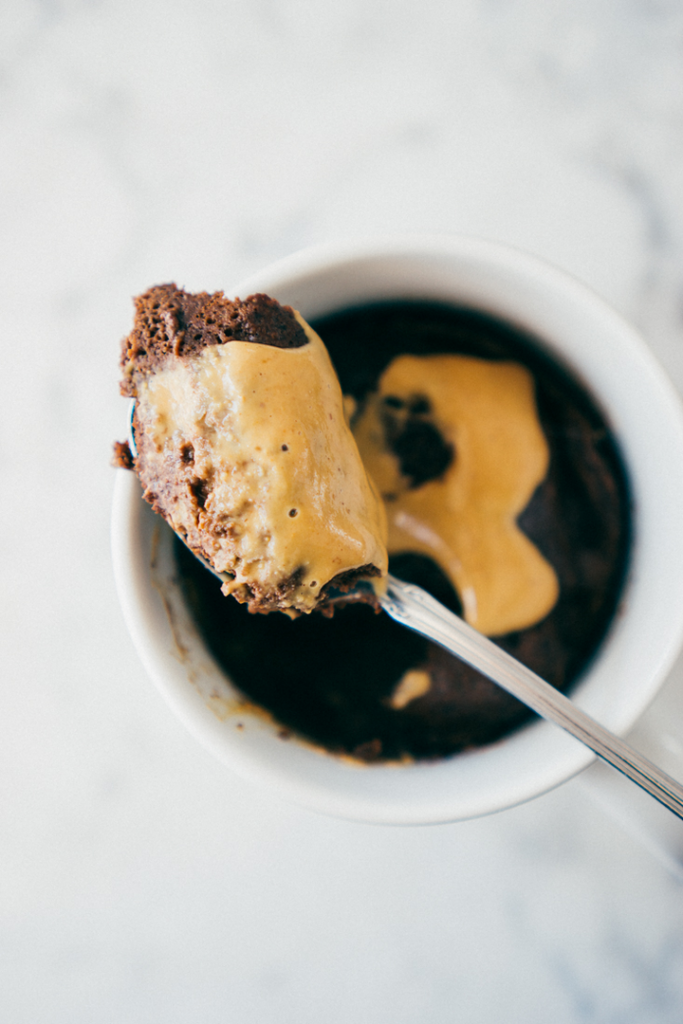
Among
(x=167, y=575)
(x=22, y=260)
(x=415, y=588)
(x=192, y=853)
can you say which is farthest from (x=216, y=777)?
(x=22, y=260)

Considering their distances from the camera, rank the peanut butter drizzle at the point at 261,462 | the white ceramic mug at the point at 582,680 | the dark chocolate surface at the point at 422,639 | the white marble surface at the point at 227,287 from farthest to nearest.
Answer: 1. the white marble surface at the point at 227,287
2. the dark chocolate surface at the point at 422,639
3. the white ceramic mug at the point at 582,680
4. the peanut butter drizzle at the point at 261,462

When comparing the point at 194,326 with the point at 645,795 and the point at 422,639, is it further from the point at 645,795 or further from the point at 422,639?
the point at 645,795

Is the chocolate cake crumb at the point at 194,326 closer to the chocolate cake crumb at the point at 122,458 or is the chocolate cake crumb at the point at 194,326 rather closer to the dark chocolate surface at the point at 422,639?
the chocolate cake crumb at the point at 122,458

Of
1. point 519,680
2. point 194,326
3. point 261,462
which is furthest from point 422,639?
point 194,326

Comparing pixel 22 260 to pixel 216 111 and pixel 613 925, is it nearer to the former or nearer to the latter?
pixel 216 111

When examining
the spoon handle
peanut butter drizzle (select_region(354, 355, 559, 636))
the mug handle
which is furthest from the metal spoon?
the mug handle

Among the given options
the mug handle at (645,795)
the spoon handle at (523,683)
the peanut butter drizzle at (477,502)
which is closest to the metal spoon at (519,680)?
the spoon handle at (523,683)
